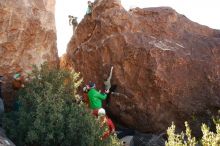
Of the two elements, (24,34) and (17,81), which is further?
(24,34)

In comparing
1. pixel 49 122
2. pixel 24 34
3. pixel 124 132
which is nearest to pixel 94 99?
pixel 124 132

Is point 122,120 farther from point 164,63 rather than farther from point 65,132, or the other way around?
point 65,132

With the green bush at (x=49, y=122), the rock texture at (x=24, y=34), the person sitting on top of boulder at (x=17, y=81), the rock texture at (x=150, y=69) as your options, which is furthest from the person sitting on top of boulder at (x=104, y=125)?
the rock texture at (x=24, y=34)

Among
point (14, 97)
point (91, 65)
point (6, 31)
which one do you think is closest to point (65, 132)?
point (14, 97)

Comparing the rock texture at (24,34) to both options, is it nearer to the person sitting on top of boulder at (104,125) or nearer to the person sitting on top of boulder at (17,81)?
the person sitting on top of boulder at (17,81)

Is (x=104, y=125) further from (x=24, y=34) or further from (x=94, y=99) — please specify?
(x=24, y=34)

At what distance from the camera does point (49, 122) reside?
11.2m

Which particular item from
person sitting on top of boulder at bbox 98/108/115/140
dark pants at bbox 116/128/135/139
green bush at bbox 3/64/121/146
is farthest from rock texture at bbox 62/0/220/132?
green bush at bbox 3/64/121/146

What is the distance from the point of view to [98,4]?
1728 centimetres

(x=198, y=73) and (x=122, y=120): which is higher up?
(x=198, y=73)

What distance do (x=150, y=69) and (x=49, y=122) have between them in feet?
17.6

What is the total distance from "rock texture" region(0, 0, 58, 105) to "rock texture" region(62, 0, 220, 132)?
2325mm

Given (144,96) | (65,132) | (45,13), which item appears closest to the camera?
(65,132)

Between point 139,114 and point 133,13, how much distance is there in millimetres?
4327
